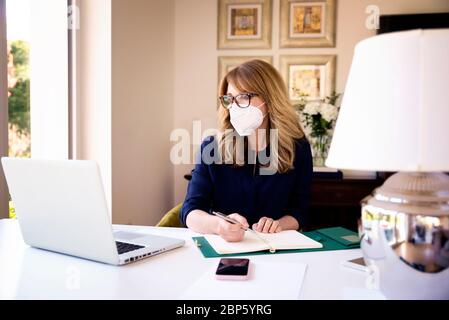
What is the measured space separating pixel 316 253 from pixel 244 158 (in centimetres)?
71

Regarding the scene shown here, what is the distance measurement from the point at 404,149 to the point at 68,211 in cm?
76

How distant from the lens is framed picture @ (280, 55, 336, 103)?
312 cm

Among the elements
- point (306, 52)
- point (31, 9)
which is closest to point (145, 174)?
point (31, 9)

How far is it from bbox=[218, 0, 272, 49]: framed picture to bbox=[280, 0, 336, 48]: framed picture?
0.42 feet

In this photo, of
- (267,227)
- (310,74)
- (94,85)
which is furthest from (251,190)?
(310,74)

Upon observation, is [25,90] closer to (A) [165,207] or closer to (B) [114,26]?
(B) [114,26]

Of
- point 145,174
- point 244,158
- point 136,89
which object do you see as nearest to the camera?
point 244,158

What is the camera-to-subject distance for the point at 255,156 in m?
1.75

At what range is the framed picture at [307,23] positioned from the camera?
10.1ft

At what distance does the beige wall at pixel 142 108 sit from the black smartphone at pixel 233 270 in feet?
4.99

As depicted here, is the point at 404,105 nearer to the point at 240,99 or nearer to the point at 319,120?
the point at 240,99

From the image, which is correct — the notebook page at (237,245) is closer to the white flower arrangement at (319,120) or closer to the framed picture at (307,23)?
the white flower arrangement at (319,120)

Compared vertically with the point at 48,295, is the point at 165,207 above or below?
below
